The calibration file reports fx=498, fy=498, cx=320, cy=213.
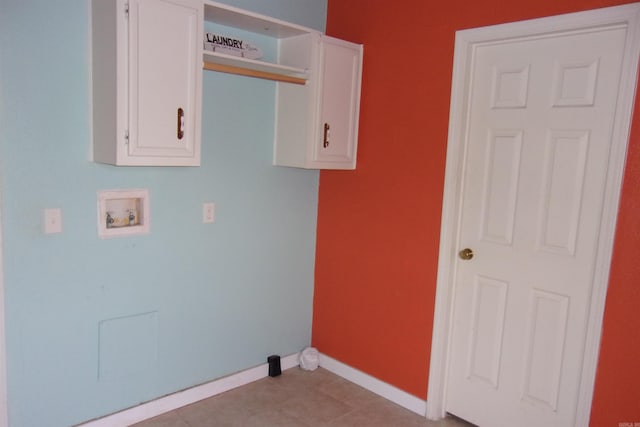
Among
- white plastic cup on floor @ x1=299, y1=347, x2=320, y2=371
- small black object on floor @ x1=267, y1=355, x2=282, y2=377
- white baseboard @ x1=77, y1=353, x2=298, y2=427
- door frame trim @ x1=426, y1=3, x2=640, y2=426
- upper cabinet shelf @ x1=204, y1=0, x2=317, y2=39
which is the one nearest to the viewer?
door frame trim @ x1=426, y1=3, x2=640, y2=426

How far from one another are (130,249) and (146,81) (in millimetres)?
873

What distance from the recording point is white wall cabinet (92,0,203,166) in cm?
214

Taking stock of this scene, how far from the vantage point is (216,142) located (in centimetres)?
284

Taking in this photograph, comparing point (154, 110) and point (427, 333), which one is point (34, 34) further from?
point (427, 333)

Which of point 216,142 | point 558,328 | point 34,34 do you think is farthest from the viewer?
point 216,142

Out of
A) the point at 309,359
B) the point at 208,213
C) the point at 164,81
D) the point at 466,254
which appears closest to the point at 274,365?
the point at 309,359

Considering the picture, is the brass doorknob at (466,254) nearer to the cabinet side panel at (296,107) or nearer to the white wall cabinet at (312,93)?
the white wall cabinet at (312,93)

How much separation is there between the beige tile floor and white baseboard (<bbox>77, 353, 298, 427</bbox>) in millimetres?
33

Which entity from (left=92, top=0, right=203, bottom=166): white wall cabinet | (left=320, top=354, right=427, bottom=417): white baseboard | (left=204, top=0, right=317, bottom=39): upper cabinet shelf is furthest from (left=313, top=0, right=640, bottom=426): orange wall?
(left=92, top=0, right=203, bottom=166): white wall cabinet

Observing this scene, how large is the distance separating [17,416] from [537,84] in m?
2.92

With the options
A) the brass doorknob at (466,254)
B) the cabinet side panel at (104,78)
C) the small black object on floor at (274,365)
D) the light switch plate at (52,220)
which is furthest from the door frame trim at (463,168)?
the light switch plate at (52,220)

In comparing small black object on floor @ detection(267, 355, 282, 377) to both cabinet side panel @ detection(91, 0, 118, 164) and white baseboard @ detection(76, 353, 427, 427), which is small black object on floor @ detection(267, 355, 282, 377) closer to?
white baseboard @ detection(76, 353, 427, 427)

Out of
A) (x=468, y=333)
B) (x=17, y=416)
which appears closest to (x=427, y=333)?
(x=468, y=333)

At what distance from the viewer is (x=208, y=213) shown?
2867 mm
